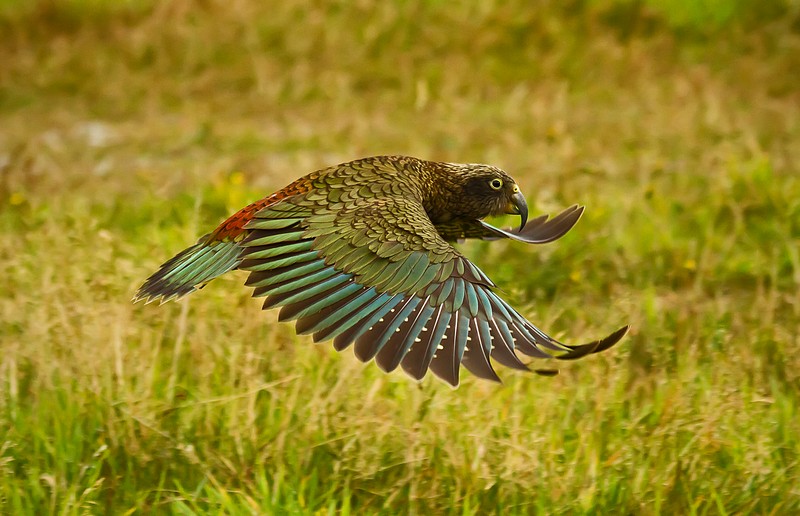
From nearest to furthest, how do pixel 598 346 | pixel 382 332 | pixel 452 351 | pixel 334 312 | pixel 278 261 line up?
1. pixel 598 346
2. pixel 452 351
3. pixel 382 332
4. pixel 334 312
5. pixel 278 261

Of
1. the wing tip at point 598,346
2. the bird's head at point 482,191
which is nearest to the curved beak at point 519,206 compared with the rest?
the bird's head at point 482,191

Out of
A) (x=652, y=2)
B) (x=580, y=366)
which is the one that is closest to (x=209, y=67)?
(x=652, y=2)

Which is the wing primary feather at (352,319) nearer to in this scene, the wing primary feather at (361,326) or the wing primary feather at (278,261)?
the wing primary feather at (361,326)

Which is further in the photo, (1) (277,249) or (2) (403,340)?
(1) (277,249)

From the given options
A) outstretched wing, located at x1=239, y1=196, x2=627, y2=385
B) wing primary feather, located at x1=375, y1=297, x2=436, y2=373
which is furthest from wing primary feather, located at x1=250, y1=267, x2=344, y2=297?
wing primary feather, located at x1=375, y1=297, x2=436, y2=373

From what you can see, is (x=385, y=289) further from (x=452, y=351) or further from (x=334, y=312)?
(x=452, y=351)

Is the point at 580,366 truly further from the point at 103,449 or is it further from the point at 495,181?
the point at 103,449

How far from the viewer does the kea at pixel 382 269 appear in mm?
2963

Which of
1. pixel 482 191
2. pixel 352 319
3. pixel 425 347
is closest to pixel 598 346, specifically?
pixel 425 347

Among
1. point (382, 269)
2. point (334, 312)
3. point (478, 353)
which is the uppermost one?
point (382, 269)

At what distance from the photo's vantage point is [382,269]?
10.8 feet

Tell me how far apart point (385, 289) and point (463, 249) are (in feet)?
6.07

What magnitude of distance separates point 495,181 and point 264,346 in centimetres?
103

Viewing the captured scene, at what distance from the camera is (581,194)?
19.1 feet
